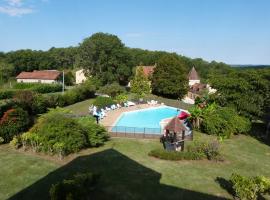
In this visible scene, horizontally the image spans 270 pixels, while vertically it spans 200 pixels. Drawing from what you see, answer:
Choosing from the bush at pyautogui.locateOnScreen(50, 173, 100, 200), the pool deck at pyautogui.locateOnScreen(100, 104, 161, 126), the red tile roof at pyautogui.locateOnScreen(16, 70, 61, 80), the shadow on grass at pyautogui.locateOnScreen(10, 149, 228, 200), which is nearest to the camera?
the bush at pyautogui.locateOnScreen(50, 173, 100, 200)

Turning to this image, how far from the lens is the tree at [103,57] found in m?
61.0

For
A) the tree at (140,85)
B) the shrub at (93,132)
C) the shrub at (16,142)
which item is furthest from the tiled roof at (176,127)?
the tree at (140,85)

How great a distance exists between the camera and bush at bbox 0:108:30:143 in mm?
21595

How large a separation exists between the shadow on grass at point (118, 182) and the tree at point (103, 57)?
44.4 metres

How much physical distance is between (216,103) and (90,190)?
2350 centimetres

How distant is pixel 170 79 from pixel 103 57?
15.4 meters

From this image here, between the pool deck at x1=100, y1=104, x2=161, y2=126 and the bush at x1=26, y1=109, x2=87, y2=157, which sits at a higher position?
the bush at x1=26, y1=109, x2=87, y2=157

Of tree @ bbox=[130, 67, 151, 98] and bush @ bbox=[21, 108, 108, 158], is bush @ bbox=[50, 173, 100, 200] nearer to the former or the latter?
bush @ bbox=[21, 108, 108, 158]

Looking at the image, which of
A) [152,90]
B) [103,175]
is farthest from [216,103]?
[152,90]

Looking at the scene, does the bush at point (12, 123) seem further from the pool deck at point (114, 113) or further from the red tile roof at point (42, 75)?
the red tile roof at point (42, 75)

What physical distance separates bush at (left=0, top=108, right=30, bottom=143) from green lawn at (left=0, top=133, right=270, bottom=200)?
111 cm

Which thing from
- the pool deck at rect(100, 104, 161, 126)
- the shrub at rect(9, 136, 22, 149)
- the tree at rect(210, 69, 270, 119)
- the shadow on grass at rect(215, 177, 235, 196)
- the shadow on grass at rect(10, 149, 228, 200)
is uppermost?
the tree at rect(210, 69, 270, 119)

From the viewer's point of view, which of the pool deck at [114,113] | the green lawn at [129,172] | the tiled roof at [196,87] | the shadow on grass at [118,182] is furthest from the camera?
the tiled roof at [196,87]

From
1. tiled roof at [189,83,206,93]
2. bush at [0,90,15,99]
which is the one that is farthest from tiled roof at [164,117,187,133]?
tiled roof at [189,83,206,93]
